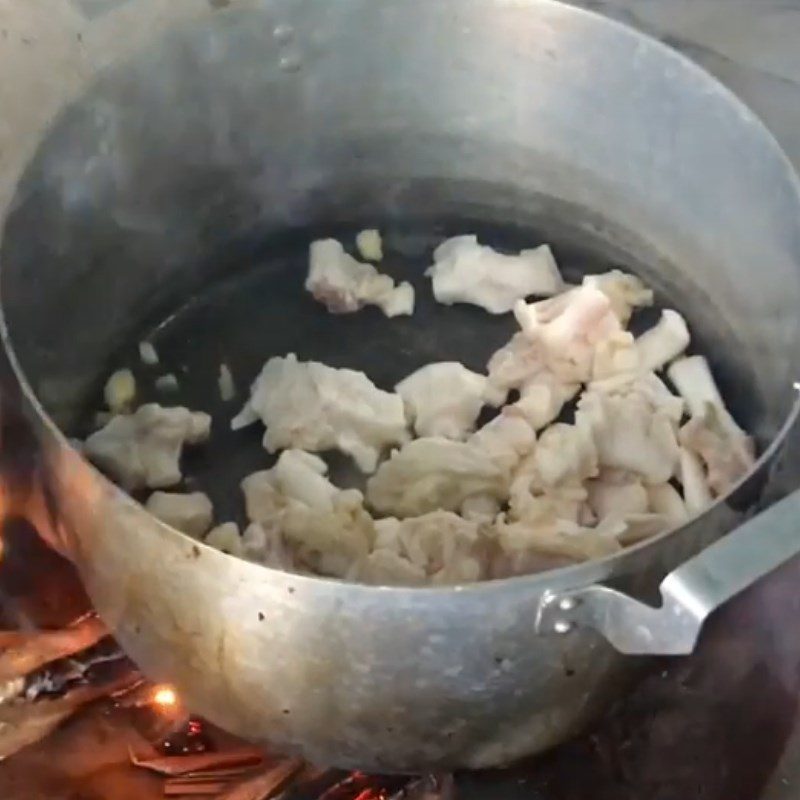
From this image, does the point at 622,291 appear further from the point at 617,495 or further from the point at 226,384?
the point at 226,384

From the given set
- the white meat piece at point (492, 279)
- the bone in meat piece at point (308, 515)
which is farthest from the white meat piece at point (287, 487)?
the white meat piece at point (492, 279)

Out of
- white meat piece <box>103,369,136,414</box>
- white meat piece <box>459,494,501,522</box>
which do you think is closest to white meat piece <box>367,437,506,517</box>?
white meat piece <box>459,494,501,522</box>

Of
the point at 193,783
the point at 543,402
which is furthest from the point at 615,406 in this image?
the point at 193,783

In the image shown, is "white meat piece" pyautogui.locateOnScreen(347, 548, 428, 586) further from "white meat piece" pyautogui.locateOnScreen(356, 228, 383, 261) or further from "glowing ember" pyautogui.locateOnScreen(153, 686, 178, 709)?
"white meat piece" pyautogui.locateOnScreen(356, 228, 383, 261)

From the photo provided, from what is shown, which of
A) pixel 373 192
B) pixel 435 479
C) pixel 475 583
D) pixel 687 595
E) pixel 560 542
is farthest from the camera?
pixel 373 192

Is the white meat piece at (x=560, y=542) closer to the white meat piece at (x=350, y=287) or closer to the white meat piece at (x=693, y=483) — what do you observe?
the white meat piece at (x=693, y=483)

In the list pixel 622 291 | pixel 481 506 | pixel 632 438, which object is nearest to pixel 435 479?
pixel 481 506
